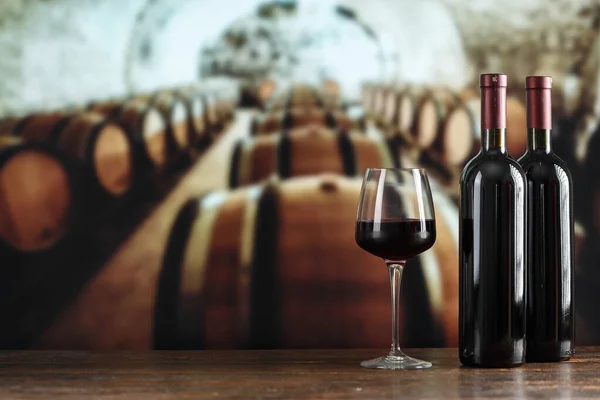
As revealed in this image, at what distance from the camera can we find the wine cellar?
1549 millimetres

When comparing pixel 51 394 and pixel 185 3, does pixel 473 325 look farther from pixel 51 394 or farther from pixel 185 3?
pixel 185 3

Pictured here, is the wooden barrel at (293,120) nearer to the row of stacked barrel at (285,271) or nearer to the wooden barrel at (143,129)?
the row of stacked barrel at (285,271)

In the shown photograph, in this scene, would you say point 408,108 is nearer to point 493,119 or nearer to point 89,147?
point 493,119

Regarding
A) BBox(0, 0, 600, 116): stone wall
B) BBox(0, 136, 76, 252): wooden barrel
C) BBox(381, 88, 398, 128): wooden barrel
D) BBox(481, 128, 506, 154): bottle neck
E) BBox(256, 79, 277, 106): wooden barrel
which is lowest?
BBox(0, 136, 76, 252): wooden barrel

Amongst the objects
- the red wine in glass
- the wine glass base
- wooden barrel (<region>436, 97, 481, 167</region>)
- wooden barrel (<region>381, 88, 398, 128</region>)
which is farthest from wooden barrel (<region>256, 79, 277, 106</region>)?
the wine glass base

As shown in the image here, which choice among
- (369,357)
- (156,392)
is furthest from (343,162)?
(156,392)

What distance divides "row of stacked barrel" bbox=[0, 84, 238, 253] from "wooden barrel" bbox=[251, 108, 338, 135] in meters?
0.13

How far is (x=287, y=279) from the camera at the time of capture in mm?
1550

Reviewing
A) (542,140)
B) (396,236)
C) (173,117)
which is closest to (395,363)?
(396,236)

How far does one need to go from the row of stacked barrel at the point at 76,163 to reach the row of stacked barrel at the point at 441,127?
15.0 inches

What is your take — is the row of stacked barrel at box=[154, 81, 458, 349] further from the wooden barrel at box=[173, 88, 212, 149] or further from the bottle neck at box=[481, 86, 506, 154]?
the bottle neck at box=[481, 86, 506, 154]

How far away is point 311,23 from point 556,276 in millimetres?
655

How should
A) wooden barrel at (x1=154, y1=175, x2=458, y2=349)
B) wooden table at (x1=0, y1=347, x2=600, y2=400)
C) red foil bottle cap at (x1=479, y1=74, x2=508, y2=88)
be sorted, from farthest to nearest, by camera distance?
wooden barrel at (x1=154, y1=175, x2=458, y2=349) → red foil bottle cap at (x1=479, y1=74, x2=508, y2=88) → wooden table at (x1=0, y1=347, x2=600, y2=400)

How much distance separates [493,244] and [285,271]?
473mm
